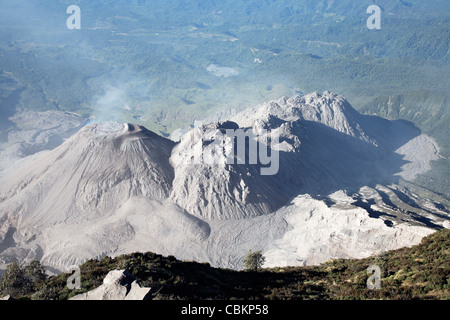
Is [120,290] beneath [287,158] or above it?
beneath

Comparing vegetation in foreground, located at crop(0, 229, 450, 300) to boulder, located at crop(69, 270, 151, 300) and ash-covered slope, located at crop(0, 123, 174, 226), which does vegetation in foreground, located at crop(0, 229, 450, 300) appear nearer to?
boulder, located at crop(69, 270, 151, 300)

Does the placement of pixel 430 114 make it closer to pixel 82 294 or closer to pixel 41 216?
pixel 41 216

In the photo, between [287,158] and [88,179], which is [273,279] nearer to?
[88,179]

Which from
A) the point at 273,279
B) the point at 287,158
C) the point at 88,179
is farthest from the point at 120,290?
the point at 287,158

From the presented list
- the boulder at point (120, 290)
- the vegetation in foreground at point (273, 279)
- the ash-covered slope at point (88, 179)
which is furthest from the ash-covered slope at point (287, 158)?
the boulder at point (120, 290)

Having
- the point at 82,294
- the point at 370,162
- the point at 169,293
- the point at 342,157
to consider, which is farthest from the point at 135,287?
the point at 370,162

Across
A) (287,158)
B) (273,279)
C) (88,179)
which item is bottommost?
(273,279)

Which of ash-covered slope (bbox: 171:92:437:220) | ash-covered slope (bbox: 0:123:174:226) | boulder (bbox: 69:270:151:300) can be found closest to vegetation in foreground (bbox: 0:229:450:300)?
boulder (bbox: 69:270:151:300)
